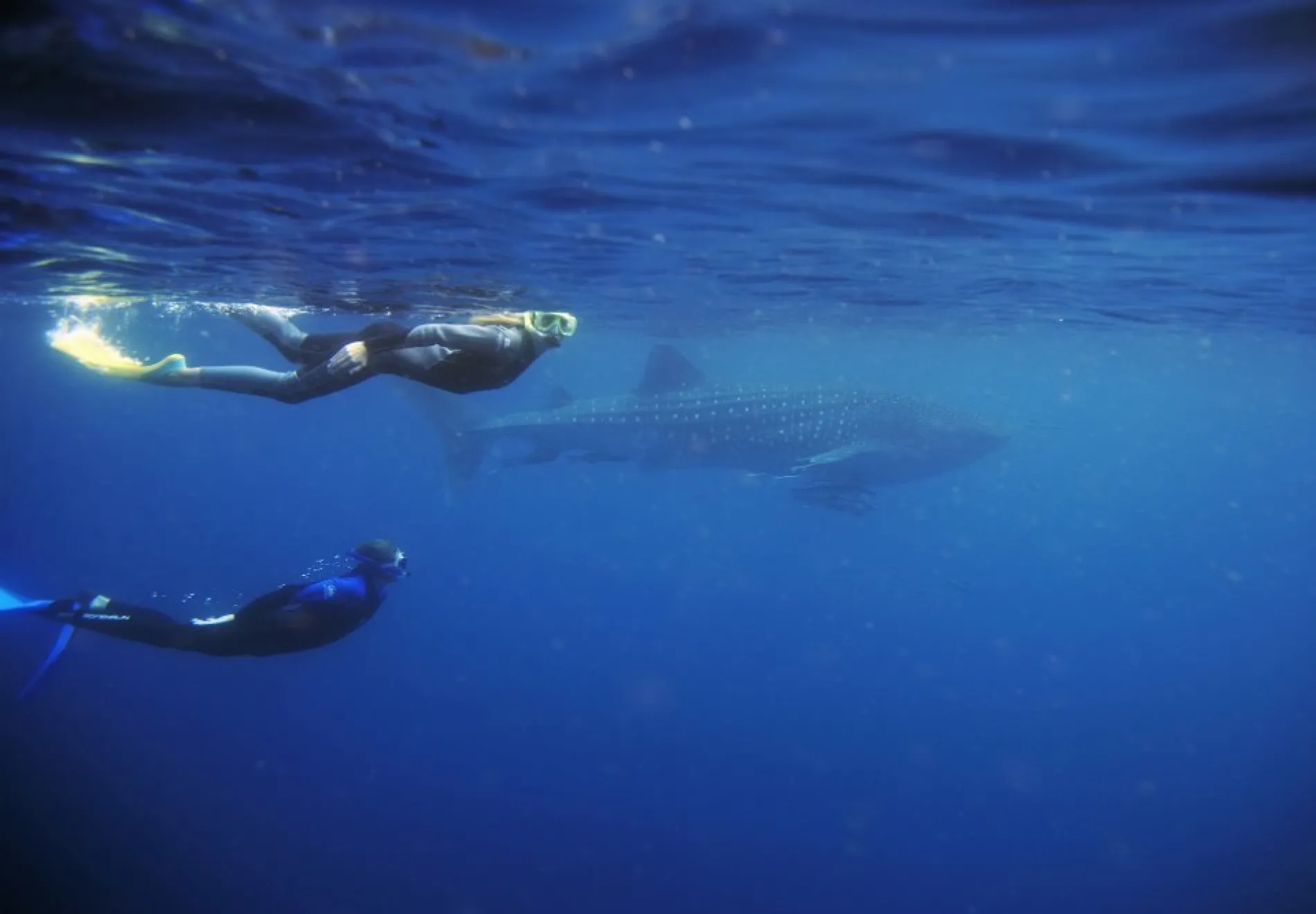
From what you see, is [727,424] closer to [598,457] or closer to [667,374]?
[667,374]

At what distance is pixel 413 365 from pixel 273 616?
14.9 ft

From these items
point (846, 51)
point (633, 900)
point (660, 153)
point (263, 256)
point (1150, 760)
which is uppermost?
point (846, 51)

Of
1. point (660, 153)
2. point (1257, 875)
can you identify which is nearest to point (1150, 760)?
point (1257, 875)

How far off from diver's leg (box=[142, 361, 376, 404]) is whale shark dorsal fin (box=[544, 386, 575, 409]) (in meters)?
10.0

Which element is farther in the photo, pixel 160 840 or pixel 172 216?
pixel 160 840

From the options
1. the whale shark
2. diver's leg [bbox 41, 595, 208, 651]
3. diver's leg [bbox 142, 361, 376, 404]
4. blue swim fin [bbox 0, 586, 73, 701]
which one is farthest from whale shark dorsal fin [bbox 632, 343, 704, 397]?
blue swim fin [bbox 0, 586, 73, 701]

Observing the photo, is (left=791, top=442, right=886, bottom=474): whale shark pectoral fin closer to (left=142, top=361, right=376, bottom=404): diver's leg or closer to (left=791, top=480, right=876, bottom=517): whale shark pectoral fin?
(left=791, top=480, right=876, bottom=517): whale shark pectoral fin

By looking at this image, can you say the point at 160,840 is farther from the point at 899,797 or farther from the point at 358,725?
the point at 899,797

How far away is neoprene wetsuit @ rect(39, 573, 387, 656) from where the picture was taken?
9242 millimetres

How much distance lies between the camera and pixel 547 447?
15109 mm

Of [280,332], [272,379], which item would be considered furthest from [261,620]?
[272,379]

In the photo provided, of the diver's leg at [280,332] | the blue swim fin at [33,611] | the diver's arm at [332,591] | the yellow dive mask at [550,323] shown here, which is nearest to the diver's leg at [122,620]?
the blue swim fin at [33,611]

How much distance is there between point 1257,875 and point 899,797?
737 cm

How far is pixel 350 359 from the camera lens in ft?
22.3
